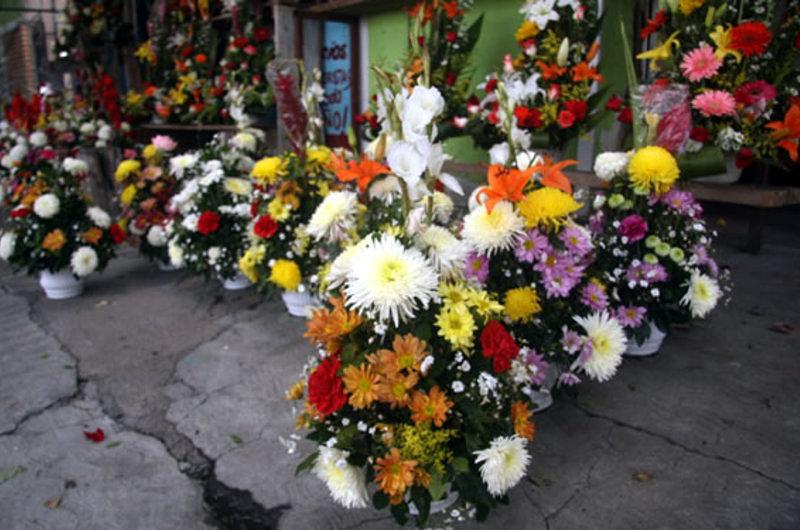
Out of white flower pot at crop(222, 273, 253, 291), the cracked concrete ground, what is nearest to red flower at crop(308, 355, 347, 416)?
the cracked concrete ground

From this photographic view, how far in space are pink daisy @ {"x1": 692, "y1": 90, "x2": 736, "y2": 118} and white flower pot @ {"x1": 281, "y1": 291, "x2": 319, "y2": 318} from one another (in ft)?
6.80

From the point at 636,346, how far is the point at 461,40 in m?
2.10

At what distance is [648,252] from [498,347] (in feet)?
3.82

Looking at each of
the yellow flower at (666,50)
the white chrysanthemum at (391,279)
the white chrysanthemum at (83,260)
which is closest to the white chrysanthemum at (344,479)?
the white chrysanthemum at (391,279)

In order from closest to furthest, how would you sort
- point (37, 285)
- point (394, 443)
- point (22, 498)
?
1. point (394, 443)
2. point (22, 498)
3. point (37, 285)

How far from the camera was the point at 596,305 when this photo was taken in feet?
6.63

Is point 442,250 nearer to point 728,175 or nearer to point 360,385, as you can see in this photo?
point 360,385

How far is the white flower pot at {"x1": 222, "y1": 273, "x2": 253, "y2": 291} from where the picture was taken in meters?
3.96

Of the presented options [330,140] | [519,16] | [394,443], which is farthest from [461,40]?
[394,443]

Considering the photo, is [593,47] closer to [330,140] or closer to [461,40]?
[461,40]

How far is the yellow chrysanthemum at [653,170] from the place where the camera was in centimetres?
220

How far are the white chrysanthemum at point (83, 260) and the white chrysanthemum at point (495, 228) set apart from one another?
9.66ft

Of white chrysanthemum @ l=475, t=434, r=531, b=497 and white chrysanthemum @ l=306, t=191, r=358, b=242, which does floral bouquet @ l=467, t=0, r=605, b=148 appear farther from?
white chrysanthemum @ l=475, t=434, r=531, b=497

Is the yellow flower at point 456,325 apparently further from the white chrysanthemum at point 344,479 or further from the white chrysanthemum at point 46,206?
the white chrysanthemum at point 46,206
